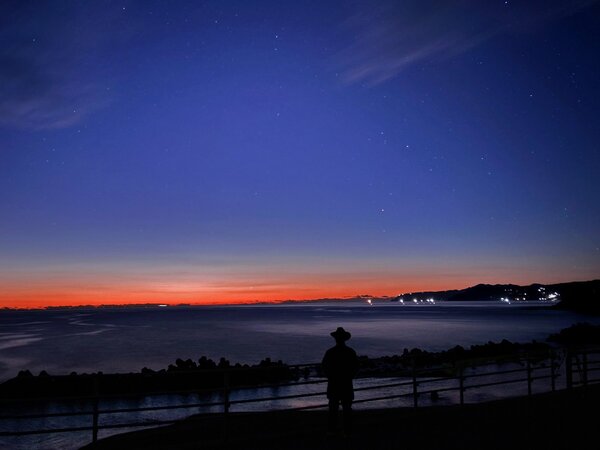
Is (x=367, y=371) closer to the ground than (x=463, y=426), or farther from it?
closer to the ground

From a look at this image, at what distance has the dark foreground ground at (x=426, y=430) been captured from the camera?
753cm

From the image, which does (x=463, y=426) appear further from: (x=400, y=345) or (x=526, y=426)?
(x=400, y=345)

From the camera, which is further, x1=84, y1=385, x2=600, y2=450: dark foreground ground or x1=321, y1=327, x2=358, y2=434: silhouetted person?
x1=321, y1=327, x2=358, y2=434: silhouetted person

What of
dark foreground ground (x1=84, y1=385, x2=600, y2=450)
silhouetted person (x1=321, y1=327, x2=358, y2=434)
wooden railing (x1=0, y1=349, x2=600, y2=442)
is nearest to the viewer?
dark foreground ground (x1=84, y1=385, x2=600, y2=450)

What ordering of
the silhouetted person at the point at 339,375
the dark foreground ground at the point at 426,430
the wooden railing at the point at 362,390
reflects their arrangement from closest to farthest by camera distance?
the dark foreground ground at the point at 426,430 < the wooden railing at the point at 362,390 < the silhouetted person at the point at 339,375

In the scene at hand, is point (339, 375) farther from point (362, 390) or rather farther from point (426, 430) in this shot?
point (362, 390)

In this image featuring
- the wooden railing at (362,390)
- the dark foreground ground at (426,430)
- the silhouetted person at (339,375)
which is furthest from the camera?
the silhouetted person at (339,375)

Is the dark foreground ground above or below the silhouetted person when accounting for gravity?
below

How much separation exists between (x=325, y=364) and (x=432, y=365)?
3009 cm

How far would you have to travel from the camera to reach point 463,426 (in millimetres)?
8742

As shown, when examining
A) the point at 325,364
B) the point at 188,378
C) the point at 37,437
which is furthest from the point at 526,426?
the point at 188,378

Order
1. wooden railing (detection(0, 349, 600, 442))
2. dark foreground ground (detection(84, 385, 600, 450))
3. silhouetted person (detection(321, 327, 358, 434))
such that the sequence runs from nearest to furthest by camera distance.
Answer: dark foreground ground (detection(84, 385, 600, 450))
wooden railing (detection(0, 349, 600, 442))
silhouetted person (detection(321, 327, 358, 434))

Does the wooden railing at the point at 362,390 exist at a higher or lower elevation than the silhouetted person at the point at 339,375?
lower

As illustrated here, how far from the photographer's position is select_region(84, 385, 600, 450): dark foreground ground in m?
7.53
